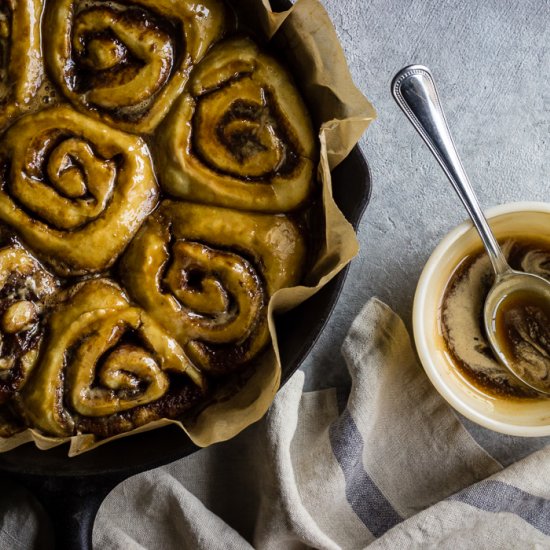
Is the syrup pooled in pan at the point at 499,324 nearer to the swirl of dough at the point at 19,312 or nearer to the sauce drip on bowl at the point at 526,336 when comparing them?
the sauce drip on bowl at the point at 526,336

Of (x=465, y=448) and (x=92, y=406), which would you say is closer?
(x=92, y=406)

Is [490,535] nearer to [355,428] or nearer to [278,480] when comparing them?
[355,428]

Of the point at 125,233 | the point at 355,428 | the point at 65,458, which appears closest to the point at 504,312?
the point at 355,428

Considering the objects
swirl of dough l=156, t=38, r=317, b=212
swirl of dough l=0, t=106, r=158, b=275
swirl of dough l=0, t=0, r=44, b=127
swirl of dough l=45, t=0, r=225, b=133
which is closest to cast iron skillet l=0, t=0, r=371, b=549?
swirl of dough l=156, t=38, r=317, b=212

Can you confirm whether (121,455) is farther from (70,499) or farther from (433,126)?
(433,126)

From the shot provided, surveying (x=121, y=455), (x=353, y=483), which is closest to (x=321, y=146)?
(x=121, y=455)

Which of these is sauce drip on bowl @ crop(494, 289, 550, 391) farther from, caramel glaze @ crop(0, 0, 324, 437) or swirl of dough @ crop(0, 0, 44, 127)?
swirl of dough @ crop(0, 0, 44, 127)
